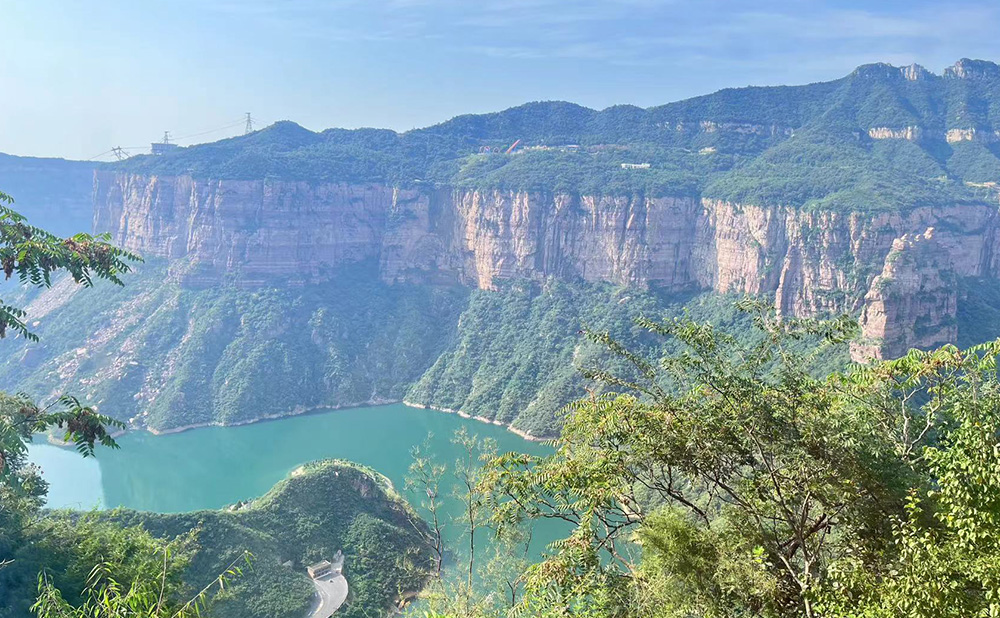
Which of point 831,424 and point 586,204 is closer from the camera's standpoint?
point 831,424

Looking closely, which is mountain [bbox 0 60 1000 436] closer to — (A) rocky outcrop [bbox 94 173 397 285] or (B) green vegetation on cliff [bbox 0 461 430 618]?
(A) rocky outcrop [bbox 94 173 397 285]

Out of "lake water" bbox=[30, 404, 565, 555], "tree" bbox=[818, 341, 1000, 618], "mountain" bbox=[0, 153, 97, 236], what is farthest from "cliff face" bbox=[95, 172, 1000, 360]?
"tree" bbox=[818, 341, 1000, 618]

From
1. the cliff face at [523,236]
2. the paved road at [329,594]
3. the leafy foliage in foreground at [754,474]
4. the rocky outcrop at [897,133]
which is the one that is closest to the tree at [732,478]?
the leafy foliage in foreground at [754,474]

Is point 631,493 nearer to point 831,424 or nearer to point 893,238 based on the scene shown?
point 831,424

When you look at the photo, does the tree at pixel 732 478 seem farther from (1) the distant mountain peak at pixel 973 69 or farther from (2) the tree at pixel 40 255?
(1) the distant mountain peak at pixel 973 69

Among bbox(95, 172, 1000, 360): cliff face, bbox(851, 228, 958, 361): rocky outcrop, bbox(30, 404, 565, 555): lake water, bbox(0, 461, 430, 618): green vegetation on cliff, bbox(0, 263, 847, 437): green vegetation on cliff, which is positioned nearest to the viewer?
bbox(0, 461, 430, 618): green vegetation on cliff

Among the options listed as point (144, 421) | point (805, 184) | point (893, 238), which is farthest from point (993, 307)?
point (144, 421)
